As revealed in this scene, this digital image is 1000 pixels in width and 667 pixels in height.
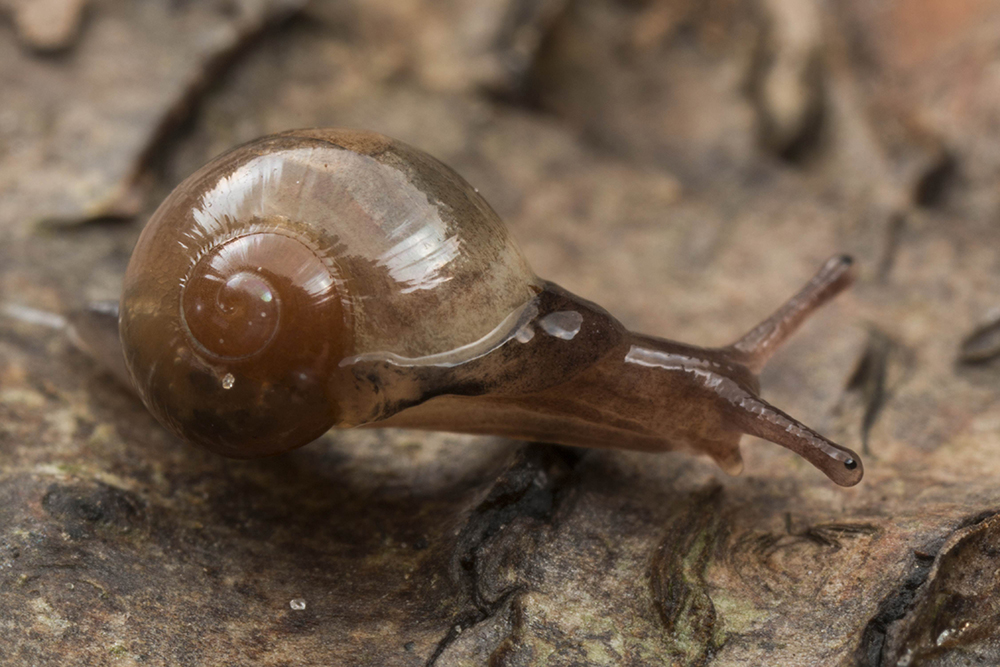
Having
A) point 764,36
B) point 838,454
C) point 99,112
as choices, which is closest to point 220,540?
point 838,454

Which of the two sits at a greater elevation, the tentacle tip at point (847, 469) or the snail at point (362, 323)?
the tentacle tip at point (847, 469)

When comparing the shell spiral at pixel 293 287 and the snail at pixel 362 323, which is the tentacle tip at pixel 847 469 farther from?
the shell spiral at pixel 293 287

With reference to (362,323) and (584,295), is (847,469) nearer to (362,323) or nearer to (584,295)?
(362,323)

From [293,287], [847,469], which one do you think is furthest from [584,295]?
[293,287]

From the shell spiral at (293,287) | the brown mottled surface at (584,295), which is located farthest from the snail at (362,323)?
the brown mottled surface at (584,295)

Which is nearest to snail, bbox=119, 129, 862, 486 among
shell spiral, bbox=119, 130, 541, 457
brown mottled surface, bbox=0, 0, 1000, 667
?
shell spiral, bbox=119, 130, 541, 457

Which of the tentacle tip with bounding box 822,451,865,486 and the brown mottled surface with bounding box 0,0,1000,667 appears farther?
the tentacle tip with bounding box 822,451,865,486

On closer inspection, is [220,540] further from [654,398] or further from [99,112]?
[99,112]

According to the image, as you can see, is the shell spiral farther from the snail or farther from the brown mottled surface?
the brown mottled surface
